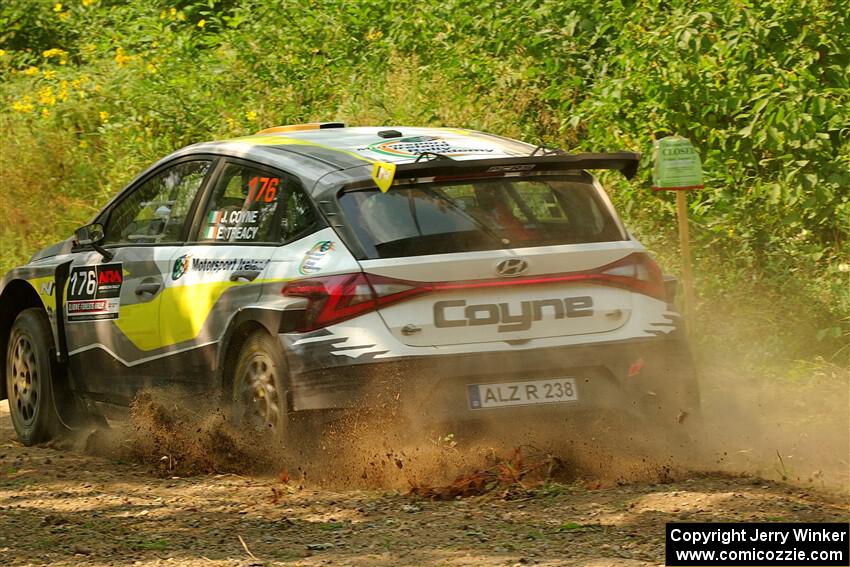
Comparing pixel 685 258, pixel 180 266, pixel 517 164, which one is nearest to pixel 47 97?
pixel 180 266

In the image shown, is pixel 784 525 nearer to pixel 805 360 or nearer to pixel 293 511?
pixel 293 511

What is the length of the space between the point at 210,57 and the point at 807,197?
7.41m

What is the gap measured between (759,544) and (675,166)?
3462 millimetres

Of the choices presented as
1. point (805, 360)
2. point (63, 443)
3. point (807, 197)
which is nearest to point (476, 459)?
point (63, 443)

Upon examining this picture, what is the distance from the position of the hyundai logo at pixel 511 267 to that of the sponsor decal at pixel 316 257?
2.53ft

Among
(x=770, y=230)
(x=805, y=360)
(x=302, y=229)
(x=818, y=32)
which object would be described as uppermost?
(x=818, y=32)

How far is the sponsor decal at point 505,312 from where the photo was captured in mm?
6000

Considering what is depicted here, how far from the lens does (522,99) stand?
11531 millimetres

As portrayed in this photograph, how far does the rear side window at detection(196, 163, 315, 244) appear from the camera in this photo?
258 inches

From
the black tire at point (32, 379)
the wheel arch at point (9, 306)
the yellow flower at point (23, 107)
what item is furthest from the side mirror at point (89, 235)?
the yellow flower at point (23, 107)

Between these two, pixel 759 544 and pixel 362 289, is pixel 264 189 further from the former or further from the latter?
pixel 759 544

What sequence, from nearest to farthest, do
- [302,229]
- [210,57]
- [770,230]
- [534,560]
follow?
[534,560] → [302,229] → [770,230] → [210,57]

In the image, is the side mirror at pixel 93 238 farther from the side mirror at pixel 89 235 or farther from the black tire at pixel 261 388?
the black tire at pixel 261 388

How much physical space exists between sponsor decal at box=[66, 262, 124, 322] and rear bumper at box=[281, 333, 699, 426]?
200 cm
